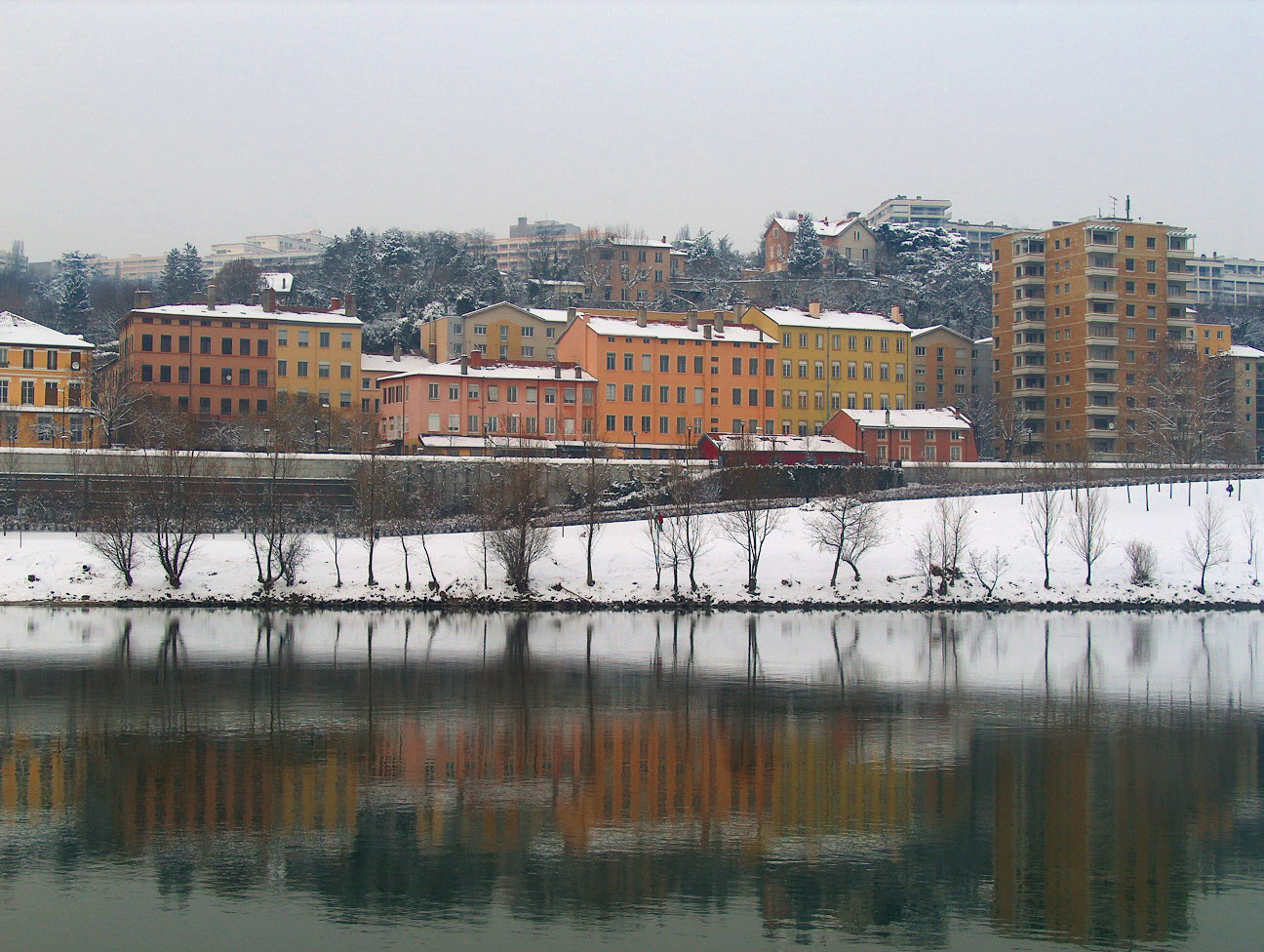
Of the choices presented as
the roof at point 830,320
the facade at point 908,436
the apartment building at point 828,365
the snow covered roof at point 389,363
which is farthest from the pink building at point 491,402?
the facade at point 908,436

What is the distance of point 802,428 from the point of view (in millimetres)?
101188

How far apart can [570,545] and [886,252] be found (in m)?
98.1

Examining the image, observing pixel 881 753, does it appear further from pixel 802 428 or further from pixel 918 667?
pixel 802 428

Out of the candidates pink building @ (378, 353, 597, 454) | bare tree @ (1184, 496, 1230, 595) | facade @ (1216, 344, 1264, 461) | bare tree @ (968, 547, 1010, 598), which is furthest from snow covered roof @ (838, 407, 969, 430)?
bare tree @ (968, 547, 1010, 598)

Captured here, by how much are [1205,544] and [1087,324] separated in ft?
167

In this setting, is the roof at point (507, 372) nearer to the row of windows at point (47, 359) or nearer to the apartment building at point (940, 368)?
the row of windows at point (47, 359)

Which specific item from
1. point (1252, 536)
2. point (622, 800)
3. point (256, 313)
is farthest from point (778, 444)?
point (622, 800)

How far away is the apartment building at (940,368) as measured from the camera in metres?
119

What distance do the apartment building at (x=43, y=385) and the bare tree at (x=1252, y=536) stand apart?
220 feet

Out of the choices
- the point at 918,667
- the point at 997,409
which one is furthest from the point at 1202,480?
the point at 918,667

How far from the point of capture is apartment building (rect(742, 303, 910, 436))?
10106 centimetres

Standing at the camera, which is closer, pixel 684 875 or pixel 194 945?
pixel 194 945

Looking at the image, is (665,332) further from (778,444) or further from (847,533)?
(847,533)

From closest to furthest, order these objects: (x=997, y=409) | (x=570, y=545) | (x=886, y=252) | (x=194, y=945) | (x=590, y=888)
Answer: (x=194, y=945) → (x=590, y=888) → (x=570, y=545) → (x=997, y=409) → (x=886, y=252)
